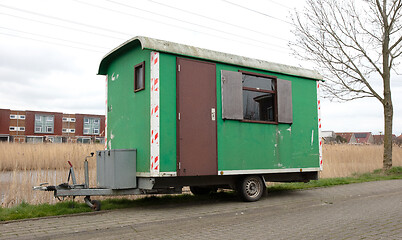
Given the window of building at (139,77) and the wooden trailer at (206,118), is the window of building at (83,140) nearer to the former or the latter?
the wooden trailer at (206,118)

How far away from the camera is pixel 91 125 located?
191ft

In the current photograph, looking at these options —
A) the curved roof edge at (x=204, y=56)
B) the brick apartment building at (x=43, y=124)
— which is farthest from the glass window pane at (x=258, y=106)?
the brick apartment building at (x=43, y=124)

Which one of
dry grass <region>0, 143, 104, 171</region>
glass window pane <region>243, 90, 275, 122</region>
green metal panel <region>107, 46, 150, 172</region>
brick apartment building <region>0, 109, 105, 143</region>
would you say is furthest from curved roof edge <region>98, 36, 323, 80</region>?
brick apartment building <region>0, 109, 105, 143</region>

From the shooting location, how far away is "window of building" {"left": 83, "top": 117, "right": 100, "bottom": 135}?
189ft

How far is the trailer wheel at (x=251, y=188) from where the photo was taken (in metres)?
8.26

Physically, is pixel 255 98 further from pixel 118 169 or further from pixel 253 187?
pixel 118 169

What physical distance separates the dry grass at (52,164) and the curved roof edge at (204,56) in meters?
2.97

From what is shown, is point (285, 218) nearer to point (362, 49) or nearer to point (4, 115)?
point (362, 49)

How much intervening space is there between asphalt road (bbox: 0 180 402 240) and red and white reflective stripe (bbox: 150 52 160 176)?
0.93 m

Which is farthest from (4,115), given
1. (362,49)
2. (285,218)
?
(285,218)

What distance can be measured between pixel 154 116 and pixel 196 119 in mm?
964

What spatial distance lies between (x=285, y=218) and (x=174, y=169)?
225cm

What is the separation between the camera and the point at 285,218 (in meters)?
6.40

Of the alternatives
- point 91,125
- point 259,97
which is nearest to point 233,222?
point 259,97
